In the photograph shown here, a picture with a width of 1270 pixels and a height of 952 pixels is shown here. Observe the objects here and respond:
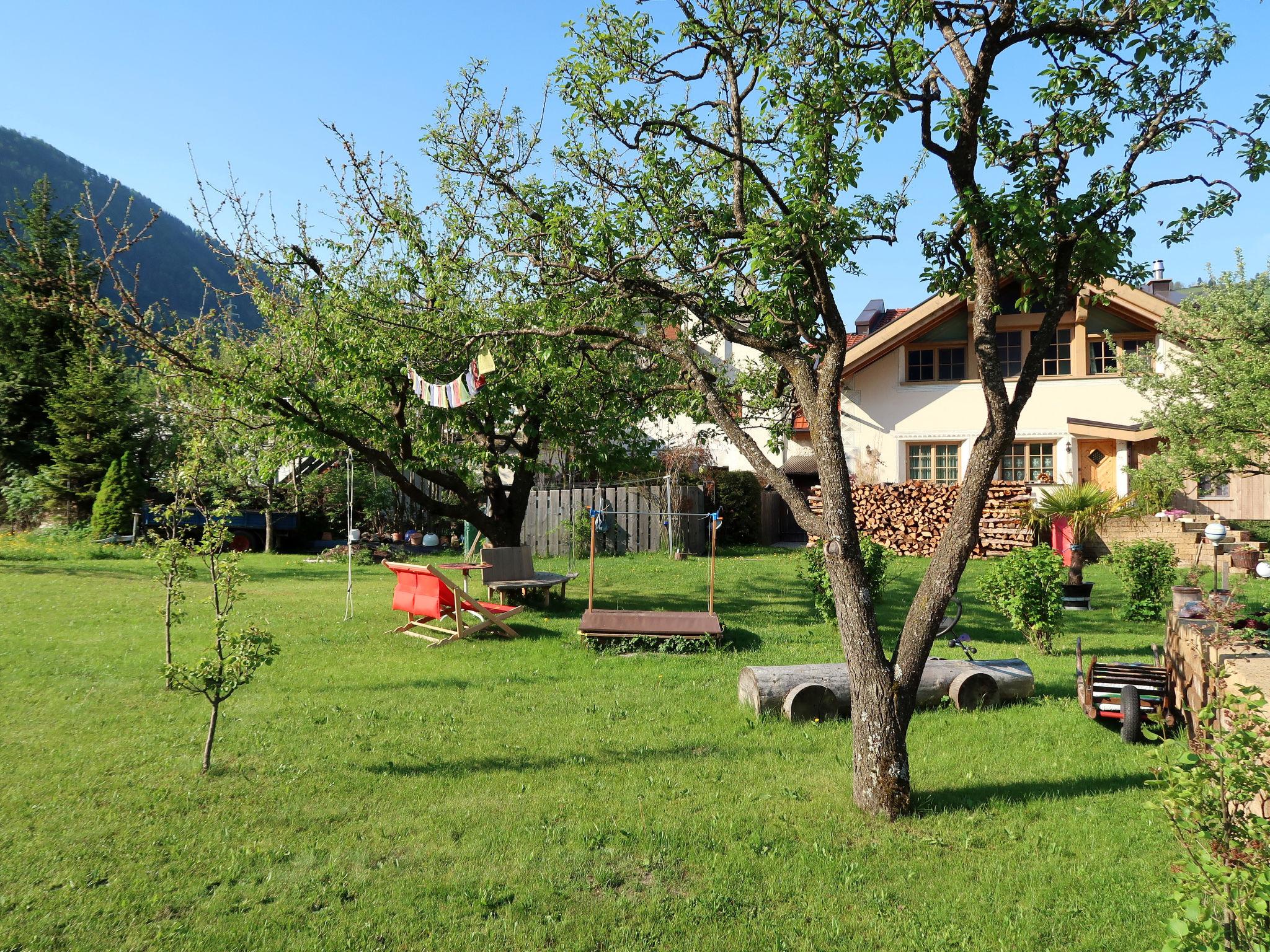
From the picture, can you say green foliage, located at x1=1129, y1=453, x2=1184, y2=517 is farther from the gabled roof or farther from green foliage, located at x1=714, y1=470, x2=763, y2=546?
green foliage, located at x1=714, y1=470, x2=763, y2=546

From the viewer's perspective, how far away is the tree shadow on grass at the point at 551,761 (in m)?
6.08

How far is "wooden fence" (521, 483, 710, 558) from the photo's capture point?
67.7 ft

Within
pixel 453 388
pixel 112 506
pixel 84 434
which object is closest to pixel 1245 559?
pixel 453 388

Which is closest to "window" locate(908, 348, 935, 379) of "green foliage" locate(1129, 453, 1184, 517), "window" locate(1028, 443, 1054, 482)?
"window" locate(1028, 443, 1054, 482)

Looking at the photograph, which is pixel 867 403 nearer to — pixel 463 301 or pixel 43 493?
pixel 463 301

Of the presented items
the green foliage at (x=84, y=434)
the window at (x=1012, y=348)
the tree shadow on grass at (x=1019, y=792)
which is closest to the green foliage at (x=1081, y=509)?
the window at (x=1012, y=348)

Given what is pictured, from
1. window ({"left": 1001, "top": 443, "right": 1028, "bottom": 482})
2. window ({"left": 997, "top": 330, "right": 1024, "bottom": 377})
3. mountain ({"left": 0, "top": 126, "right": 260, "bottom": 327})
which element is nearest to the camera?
window ({"left": 1001, "top": 443, "right": 1028, "bottom": 482})

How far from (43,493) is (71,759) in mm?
20787

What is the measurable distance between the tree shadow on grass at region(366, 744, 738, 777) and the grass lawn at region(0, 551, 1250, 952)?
29 mm

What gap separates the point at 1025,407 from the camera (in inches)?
802

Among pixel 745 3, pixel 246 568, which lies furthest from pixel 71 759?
pixel 246 568

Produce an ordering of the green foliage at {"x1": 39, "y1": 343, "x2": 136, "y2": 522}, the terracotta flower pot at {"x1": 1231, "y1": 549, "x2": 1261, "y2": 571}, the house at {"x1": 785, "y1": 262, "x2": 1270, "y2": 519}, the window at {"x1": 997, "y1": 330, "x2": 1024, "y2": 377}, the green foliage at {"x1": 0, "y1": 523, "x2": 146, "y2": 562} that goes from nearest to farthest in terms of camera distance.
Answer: the terracotta flower pot at {"x1": 1231, "y1": 549, "x2": 1261, "y2": 571} < the green foliage at {"x1": 0, "y1": 523, "x2": 146, "y2": 562} < the house at {"x1": 785, "y1": 262, "x2": 1270, "y2": 519} < the window at {"x1": 997, "y1": 330, "x2": 1024, "y2": 377} < the green foliage at {"x1": 39, "y1": 343, "x2": 136, "y2": 522}

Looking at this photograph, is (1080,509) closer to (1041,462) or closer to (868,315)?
(1041,462)

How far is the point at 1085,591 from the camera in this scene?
1349cm
